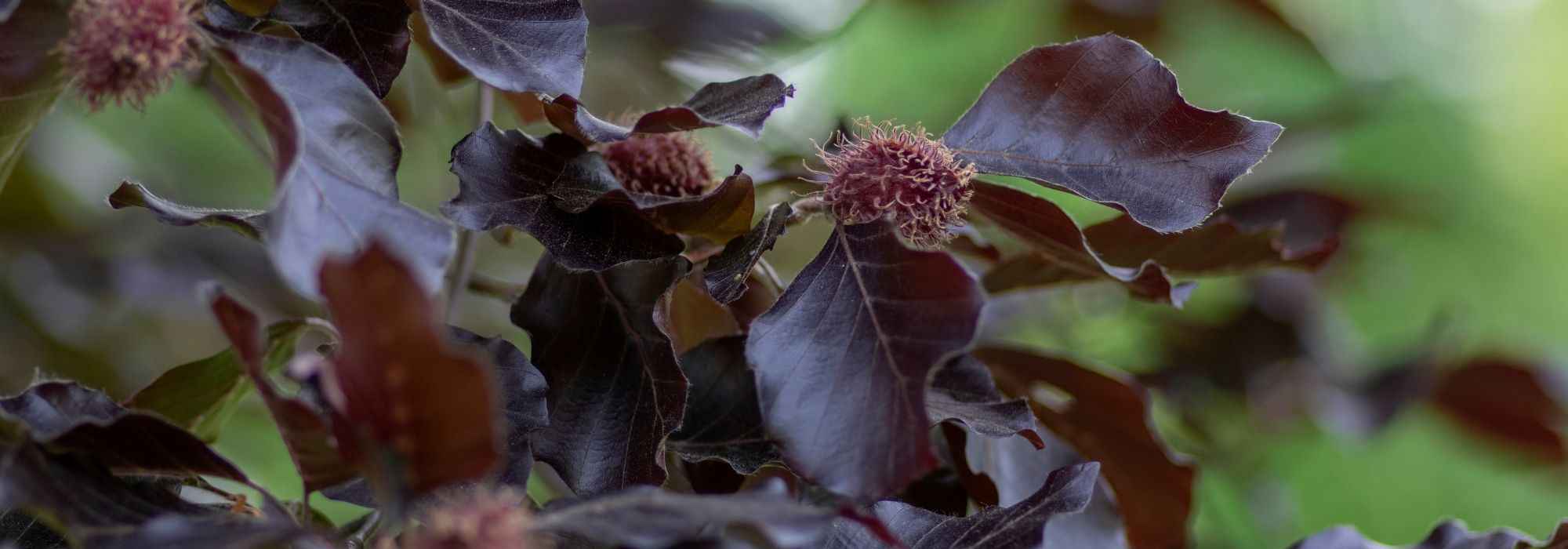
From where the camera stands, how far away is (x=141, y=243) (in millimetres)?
1399

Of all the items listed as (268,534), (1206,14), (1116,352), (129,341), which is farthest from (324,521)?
(1206,14)

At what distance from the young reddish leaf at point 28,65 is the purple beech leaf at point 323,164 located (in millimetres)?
78

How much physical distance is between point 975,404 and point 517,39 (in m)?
0.30

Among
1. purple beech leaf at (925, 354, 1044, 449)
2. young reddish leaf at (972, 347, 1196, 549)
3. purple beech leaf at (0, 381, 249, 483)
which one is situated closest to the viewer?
purple beech leaf at (0, 381, 249, 483)

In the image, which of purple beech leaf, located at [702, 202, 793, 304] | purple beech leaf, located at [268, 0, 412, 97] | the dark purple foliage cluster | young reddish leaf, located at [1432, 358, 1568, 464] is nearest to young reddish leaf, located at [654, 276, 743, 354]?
the dark purple foliage cluster

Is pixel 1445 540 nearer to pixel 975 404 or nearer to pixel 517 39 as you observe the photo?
pixel 975 404

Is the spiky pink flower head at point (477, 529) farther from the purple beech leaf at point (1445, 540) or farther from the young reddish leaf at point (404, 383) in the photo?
the purple beech leaf at point (1445, 540)

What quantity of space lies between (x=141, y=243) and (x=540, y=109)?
0.89 meters

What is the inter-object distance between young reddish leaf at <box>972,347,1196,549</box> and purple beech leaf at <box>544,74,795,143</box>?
370 millimetres

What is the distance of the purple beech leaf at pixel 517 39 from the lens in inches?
21.7

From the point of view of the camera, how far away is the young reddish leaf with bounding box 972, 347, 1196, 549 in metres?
0.83

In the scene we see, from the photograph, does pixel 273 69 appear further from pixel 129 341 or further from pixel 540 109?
pixel 129 341

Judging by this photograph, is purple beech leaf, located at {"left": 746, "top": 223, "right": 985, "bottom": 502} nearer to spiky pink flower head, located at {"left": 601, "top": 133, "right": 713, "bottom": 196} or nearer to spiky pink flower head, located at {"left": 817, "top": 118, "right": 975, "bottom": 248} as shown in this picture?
spiky pink flower head, located at {"left": 817, "top": 118, "right": 975, "bottom": 248}

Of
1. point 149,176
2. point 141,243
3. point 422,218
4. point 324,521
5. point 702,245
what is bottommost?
point 141,243
